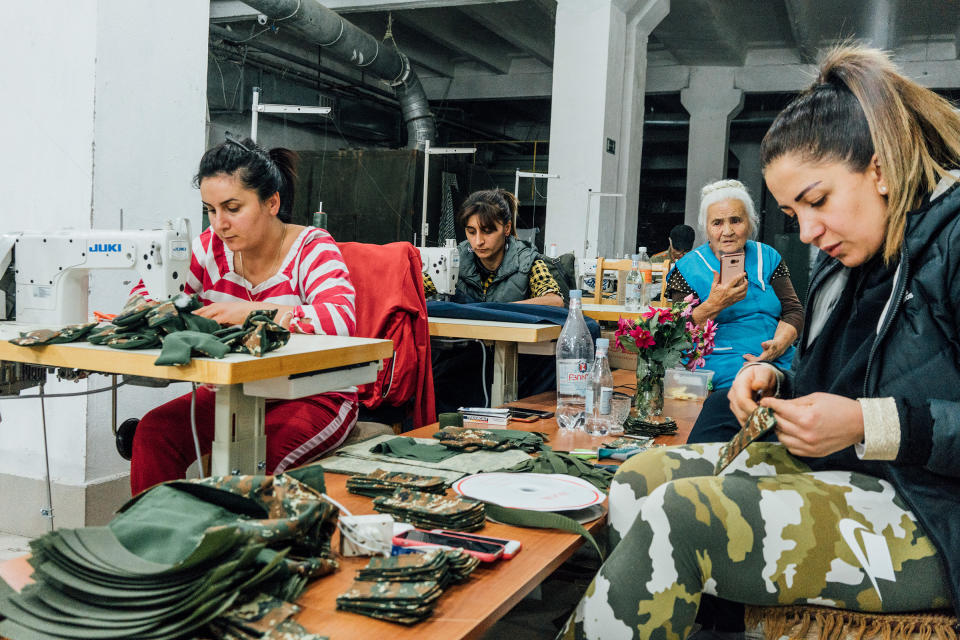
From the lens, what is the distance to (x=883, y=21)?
28.4 ft

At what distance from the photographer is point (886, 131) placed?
1226mm

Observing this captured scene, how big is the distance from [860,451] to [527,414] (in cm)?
120

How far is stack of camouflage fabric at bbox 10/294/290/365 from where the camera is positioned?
1538mm

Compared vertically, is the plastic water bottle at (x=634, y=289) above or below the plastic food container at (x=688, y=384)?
above

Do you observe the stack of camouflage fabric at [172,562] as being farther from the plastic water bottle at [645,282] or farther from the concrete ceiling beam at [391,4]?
the concrete ceiling beam at [391,4]

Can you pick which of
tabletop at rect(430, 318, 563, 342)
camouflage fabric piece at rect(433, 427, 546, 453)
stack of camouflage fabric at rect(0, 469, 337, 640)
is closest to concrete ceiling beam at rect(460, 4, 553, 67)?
tabletop at rect(430, 318, 563, 342)

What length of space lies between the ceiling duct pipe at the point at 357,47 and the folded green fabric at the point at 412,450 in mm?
5491

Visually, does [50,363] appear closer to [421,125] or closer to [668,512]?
[668,512]

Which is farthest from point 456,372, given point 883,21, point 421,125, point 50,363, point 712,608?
point 883,21

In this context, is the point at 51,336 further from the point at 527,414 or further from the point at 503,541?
the point at 527,414

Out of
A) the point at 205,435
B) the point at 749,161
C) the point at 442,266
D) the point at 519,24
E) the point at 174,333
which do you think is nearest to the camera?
the point at 174,333

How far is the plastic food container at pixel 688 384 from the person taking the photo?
2760mm

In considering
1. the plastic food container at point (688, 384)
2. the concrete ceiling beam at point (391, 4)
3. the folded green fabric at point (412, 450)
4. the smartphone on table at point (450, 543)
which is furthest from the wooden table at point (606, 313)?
the concrete ceiling beam at point (391, 4)

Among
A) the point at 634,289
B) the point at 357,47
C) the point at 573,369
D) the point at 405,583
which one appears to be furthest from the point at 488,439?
the point at 357,47
